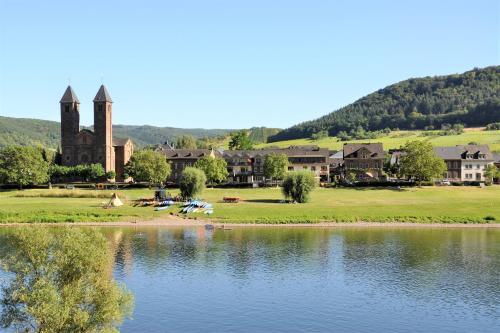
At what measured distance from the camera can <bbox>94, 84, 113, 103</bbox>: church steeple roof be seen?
5817 inches

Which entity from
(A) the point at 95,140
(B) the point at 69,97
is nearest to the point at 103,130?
(A) the point at 95,140

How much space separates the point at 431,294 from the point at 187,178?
63323mm

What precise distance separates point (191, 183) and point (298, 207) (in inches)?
802

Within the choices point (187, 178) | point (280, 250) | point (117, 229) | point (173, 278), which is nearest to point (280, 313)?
point (173, 278)

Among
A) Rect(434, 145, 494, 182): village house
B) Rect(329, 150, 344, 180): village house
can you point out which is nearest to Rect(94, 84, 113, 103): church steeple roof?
Rect(329, 150, 344, 180): village house

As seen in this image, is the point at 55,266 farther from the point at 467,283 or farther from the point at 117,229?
the point at 117,229

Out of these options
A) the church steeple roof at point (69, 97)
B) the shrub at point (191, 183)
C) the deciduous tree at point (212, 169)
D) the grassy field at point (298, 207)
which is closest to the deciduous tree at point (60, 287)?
the grassy field at point (298, 207)

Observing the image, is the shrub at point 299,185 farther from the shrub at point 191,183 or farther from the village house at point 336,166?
the village house at point 336,166

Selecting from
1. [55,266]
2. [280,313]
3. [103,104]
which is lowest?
[280,313]

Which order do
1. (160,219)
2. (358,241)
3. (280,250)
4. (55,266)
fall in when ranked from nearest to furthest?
(55,266) → (280,250) → (358,241) → (160,219)

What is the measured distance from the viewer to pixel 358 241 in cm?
7862

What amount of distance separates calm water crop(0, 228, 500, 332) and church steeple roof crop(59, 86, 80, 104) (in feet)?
245

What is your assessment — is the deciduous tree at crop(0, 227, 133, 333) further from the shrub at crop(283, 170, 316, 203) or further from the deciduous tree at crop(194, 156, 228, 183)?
the deciduous tree at crop(194, 156, 228, 183)

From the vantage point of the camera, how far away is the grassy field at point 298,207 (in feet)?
311
